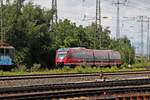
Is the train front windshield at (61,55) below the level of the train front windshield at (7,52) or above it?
below

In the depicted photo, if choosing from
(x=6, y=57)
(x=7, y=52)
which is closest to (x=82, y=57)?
(x=7, y=52)

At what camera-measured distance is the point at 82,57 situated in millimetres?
51000

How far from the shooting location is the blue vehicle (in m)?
42.3

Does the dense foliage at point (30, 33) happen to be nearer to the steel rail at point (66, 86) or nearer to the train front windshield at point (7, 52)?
the train front windshield at point (7, 52)

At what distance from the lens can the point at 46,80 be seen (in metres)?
27.2

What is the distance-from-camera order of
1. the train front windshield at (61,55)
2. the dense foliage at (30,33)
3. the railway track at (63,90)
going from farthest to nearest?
the dense foliage at (30,33) < the train front windshield at (61,55) < the railway track at (63,90)

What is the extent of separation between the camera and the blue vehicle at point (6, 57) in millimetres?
42263

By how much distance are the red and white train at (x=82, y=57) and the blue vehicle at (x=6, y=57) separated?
26.0ft

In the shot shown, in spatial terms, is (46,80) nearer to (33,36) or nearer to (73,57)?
(73,57)

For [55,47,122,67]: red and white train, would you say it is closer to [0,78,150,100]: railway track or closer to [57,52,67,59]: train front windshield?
[57,52,67,59]: train front windshield

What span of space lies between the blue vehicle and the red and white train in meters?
A: 7.91

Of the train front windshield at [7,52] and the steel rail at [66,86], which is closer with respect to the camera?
the steel rail at [66,86]

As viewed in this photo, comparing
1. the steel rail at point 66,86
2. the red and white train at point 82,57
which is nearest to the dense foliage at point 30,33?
the red and white train at point 82,57

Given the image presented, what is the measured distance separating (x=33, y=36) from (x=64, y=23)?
1679 centimetres
